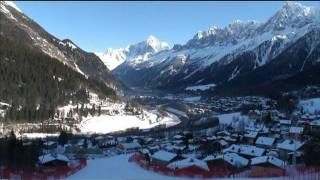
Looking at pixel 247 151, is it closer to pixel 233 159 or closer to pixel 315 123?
pixel 233 159

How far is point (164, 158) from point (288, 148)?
22.9 meters

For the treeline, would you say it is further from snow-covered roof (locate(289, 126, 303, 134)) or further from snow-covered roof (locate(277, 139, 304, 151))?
snow-covered roof (locate(277, 139, 304, 151))

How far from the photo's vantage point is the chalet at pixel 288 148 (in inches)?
3652

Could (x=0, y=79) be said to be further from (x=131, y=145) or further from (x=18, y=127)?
(x=131, y=145)

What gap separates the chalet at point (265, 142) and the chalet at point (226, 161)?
21.4 meters

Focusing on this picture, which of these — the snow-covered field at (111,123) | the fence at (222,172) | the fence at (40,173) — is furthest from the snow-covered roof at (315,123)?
the fence at (40,173)

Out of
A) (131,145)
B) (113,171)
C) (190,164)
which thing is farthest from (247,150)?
(131,145)

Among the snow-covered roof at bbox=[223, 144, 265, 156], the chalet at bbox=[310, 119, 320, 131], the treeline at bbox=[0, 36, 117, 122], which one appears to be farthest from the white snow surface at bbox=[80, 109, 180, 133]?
the snow-covered roof at bbox=[223, 144, 265, 156]

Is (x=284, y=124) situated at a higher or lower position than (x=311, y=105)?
lower

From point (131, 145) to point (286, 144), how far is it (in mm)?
40201

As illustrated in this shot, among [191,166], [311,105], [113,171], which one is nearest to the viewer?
[191,166]

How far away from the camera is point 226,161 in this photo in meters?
86.9

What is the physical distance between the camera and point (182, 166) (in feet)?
275

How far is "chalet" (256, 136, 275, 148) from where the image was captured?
111062 millimetres
